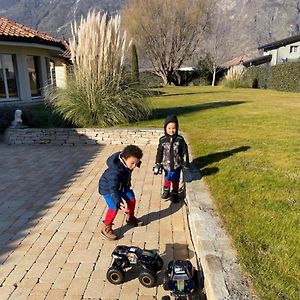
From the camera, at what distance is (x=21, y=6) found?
304ft

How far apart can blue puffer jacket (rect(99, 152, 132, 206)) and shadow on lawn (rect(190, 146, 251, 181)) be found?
4.40ft

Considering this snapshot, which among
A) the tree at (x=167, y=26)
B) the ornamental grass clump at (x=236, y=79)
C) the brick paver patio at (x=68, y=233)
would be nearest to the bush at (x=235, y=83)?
the ornamental grass clump at (x=236, y=79)

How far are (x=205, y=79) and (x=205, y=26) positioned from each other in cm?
509

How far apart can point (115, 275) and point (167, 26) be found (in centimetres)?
3198

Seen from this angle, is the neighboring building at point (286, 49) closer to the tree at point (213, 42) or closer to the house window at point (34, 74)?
the tree at point (213, 42)

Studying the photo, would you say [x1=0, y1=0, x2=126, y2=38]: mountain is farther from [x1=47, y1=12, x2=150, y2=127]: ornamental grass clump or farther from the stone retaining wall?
the stone retaining wall

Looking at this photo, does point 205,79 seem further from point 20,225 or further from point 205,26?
point 20,225

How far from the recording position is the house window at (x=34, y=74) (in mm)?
15258

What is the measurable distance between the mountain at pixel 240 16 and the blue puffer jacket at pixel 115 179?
7036 cm

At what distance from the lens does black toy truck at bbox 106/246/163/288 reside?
2605mm

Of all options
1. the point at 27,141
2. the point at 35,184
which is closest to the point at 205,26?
the point at 27,141

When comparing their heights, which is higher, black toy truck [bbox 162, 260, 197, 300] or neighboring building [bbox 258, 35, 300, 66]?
neighboring building [bbox 258, 35, 300, 66]

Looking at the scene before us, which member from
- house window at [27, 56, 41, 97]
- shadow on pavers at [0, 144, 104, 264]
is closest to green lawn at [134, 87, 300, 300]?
shadow on pavers at [0, 144, 104, 264]

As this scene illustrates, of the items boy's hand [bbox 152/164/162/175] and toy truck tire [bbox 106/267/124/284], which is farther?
boy's hand [bbox 152/164/162/175]
